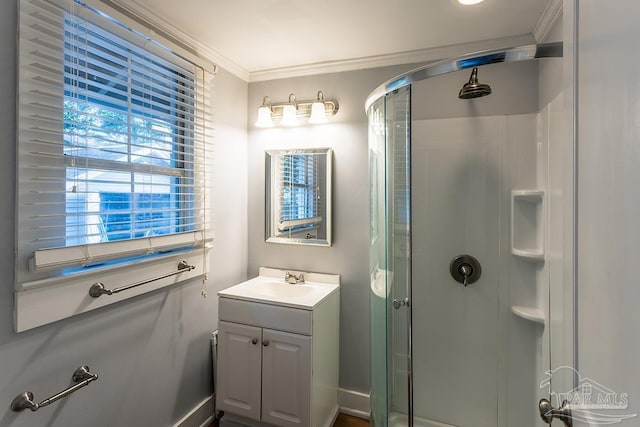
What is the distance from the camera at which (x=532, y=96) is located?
5.94 feet

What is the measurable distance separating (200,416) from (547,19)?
115 inches

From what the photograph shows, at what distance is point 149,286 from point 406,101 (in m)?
1.62

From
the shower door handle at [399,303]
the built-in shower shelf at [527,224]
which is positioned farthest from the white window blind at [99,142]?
the built-in shower shelf at [527,224]

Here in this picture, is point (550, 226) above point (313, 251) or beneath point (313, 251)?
above

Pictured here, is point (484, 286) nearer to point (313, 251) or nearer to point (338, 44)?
point (313, 251)

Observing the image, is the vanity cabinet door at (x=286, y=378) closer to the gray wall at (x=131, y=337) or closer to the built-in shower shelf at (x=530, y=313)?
the gray wall at (x=131, y=337)

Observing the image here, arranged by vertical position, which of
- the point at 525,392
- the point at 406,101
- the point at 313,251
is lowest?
the point at 525,392

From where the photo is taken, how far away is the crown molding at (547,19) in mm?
1467

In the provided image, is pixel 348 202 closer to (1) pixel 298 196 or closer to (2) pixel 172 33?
(1) pixel 298 196

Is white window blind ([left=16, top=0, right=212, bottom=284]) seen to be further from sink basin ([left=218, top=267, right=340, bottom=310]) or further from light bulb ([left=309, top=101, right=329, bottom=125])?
light bulb ([left=309, top=101, right=329, bottom=125])

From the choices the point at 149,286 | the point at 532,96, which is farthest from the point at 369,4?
the point at 149,286

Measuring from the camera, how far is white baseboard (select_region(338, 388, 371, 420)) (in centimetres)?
215

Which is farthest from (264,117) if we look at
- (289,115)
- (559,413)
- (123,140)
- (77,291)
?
(559,413)

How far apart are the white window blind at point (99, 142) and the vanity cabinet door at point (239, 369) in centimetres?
61
